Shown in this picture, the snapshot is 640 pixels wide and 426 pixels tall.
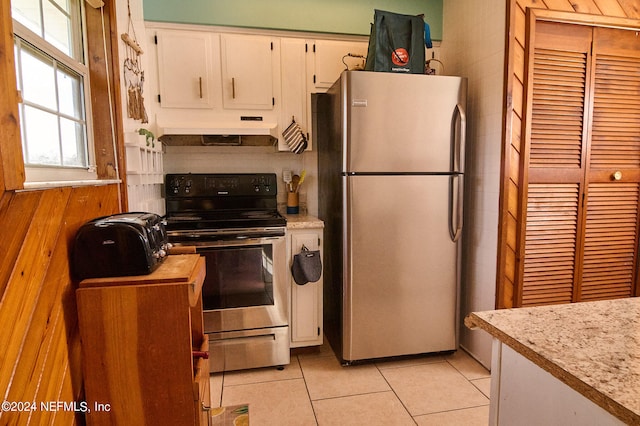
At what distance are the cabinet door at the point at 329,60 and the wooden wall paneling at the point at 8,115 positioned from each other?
1.93 m

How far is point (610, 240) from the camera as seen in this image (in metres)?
2.25

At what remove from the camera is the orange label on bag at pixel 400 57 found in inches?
85.7

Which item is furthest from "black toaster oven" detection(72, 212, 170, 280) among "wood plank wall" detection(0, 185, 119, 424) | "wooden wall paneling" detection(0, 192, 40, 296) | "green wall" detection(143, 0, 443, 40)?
"green wall" detection(143, 0, 443, 40)

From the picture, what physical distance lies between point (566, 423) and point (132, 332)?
1.06 m

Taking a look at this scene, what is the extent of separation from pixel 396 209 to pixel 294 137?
2.77 ft

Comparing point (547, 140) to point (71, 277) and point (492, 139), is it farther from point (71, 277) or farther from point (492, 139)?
point (71, 277)

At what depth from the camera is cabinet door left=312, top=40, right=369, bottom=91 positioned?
2502 millimetres

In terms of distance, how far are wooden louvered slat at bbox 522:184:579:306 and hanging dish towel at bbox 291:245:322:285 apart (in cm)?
124

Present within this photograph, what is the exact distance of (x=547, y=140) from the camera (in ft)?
6.86

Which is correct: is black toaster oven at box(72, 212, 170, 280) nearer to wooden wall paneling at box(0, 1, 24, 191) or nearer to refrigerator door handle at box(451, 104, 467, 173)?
wooden wall paneling at box(0, 1, 24, 191)

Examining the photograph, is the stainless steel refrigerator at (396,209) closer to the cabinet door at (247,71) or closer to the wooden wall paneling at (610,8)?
the cabinet door at (247,71)

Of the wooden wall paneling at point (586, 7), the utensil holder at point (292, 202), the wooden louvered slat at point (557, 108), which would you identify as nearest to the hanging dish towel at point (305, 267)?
the utensil holder at point (292, 202)

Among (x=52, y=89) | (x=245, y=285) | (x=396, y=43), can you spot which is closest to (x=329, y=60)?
(x=396, y=43)

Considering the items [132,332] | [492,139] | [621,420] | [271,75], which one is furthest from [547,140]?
[132,332]
